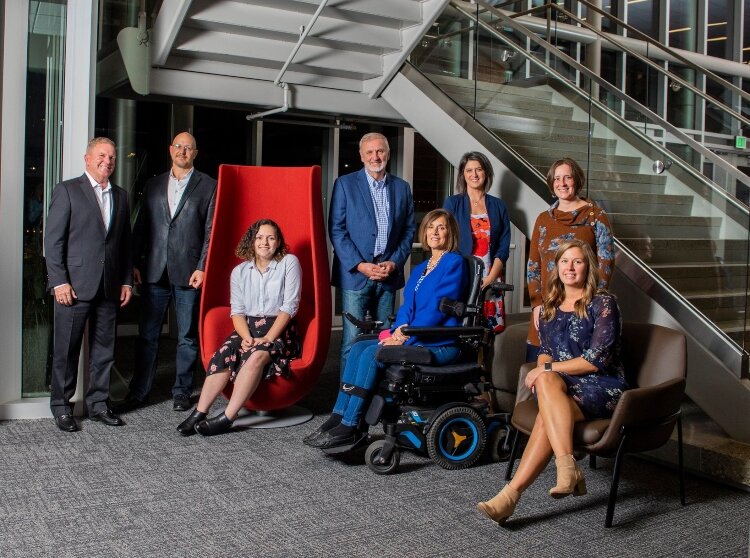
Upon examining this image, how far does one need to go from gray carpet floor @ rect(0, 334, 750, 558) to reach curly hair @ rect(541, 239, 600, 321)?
2.53 feet

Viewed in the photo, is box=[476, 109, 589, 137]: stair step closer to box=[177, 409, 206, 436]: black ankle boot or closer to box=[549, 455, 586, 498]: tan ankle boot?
box=[549, 455, 586, 498]: tan ankle boot

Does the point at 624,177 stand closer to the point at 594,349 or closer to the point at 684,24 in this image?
the point at 594,349

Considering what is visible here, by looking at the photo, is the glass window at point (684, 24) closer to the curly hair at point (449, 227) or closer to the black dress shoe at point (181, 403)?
the curly hair at point (449, 227)

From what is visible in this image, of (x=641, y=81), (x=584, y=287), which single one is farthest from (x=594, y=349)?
(x=641, y=81)

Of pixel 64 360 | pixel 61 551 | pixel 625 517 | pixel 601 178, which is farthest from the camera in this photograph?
pixel 601 178

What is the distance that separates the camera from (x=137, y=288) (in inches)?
207

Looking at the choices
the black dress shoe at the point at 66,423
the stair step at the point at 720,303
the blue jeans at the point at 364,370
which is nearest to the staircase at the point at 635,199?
the stair step at the point at 720,303

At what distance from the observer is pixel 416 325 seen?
4137mm

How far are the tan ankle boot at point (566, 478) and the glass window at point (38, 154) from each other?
3.13m

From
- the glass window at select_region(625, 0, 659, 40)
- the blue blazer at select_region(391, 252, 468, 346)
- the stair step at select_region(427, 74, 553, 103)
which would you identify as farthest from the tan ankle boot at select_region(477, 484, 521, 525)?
the glass window at select_region(625, 0, 659, 40)

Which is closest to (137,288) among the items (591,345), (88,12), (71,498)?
(88,12)

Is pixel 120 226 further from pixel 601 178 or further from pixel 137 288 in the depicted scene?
pixel 601 178

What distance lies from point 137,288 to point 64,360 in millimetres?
764

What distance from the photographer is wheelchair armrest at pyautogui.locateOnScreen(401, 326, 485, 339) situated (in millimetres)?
3891
